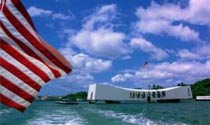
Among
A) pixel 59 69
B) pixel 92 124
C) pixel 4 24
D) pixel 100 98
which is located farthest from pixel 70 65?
pixel 100 98

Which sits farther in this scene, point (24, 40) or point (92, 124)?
point (92, 124)

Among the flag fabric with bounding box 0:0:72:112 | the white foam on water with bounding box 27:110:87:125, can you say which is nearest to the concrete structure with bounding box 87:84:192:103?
the white foam on water with bounding box 27:110:87:125

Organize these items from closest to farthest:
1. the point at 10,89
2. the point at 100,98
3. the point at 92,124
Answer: the point at 10,89 → the point at 92,124 → the point at 100,98

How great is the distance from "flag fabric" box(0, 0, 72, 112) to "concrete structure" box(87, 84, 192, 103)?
97705 mm

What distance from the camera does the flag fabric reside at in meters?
4.18

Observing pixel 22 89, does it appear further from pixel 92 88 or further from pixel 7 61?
pixel 92 88

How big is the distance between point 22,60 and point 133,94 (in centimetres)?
10644

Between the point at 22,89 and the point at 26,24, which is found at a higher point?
the point at 26,24

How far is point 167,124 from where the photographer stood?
1254 inches

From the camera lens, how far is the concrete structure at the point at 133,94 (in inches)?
4065

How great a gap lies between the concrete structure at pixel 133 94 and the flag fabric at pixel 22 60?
97.7 meters

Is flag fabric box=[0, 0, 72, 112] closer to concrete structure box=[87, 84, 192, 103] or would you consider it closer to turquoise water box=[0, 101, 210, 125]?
turquoise water box=[0, 101, 210, 125]

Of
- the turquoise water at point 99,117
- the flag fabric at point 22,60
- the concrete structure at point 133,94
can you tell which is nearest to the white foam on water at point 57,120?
the turquoise water at point 99,117

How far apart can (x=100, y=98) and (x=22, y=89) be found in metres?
98.2
